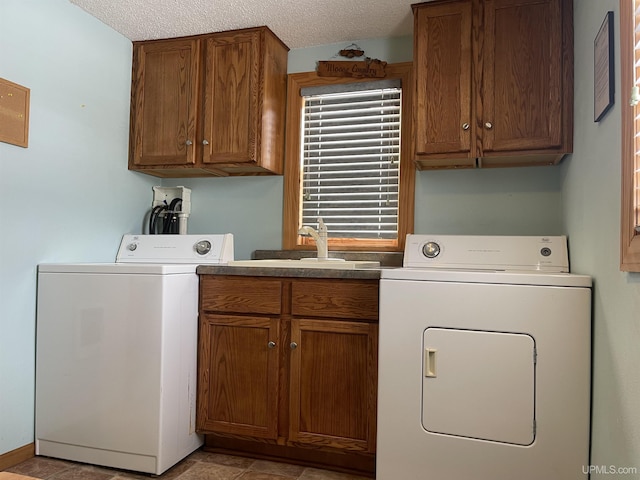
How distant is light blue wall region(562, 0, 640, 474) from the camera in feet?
3.92

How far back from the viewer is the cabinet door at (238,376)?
2117mm

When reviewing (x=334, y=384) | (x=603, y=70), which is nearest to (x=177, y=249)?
(x=334, y=384)

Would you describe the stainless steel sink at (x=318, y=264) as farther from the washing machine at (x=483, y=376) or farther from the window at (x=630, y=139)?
the window at (x=630, y=139)

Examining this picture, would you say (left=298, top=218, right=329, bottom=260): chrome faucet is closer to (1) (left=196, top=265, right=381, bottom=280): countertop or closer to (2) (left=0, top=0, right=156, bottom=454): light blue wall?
(1) (left=196, top=265, right=381, bottom=280): countertop

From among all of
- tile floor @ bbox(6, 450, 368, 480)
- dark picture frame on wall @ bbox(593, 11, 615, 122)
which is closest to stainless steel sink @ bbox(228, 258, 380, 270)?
tile floor @ bbox(6, 450, 368, 480)

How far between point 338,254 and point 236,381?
3.03ft

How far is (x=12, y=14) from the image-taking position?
204 cm

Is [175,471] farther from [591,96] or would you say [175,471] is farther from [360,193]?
[591,96]

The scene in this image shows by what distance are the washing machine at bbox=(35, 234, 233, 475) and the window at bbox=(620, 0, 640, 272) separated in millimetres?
1710

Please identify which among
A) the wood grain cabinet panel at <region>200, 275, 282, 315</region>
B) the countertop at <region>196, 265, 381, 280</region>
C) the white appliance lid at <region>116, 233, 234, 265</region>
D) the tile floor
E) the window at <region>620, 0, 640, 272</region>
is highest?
the window at <region>620, 0, 640, 272</region>

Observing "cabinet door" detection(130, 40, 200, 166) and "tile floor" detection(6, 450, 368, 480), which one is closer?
"tile floor" detection(6, 450, 368, 480)

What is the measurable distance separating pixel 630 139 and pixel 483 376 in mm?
948

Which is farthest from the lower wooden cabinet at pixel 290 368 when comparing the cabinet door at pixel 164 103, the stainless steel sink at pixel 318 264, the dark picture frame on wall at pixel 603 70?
the dark picture frame on wall at pixel 603 70

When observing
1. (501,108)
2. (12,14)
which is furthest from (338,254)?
(12,14)
